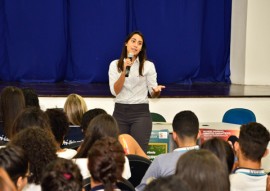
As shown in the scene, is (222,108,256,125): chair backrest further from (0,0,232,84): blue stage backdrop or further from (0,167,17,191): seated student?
(0,167,17,191): seated student

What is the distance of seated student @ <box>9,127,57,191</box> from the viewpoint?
192 centimetres

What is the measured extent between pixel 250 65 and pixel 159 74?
1422 mm

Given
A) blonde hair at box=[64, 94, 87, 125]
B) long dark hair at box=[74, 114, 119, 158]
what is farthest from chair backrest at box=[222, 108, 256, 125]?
long dark hair at box=[74, 114, 119, 158]

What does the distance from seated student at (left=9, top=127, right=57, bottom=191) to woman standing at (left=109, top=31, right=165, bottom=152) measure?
5.17 feet

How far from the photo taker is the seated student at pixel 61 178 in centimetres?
148

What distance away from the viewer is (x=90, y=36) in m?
7.00

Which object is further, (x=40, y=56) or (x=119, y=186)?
(x=40, y=56)

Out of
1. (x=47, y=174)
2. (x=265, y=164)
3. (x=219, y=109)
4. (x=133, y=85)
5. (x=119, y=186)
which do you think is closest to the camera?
(x=47, y=174)

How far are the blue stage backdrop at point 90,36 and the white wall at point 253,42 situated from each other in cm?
64

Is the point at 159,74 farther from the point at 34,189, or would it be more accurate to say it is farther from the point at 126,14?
the point at 34,189

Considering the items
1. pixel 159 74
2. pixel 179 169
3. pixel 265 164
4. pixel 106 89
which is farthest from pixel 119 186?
pixel 159 74

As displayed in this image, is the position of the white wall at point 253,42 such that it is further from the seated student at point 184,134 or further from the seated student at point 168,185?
the seated student at point 168,185

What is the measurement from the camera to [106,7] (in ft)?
22.8

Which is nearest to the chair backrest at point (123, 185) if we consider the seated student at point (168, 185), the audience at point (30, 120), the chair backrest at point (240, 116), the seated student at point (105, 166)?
the seated student at point (105, 166)
